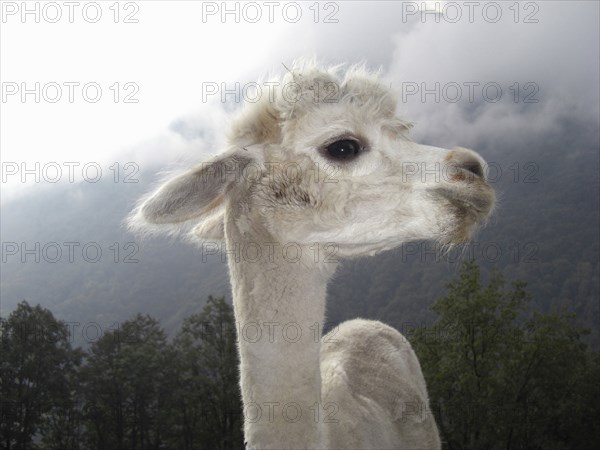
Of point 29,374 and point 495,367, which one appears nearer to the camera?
point 495,367

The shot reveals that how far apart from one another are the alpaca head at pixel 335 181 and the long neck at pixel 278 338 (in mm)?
193

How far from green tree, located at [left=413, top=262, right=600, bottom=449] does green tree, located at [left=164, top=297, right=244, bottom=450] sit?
1348 cm

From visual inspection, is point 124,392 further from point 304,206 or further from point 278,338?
point 304,206

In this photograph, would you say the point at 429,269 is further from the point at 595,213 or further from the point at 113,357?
the point at 595,213

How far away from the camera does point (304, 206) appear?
123 inches

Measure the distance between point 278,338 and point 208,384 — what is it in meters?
29.0

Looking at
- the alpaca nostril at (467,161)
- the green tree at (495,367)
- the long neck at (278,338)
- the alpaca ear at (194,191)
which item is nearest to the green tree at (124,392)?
the green tree at (495,367)

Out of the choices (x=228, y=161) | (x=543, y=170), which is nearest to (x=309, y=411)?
(x=228, y=161)

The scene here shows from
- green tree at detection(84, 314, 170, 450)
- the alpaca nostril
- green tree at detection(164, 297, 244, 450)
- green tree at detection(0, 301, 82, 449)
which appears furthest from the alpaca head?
green tree at detection(84, 314, 170, 450)

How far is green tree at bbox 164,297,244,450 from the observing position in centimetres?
2895

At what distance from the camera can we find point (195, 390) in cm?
3019

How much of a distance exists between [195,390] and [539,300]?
7514 centimetres

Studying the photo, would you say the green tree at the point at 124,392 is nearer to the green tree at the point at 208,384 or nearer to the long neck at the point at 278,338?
the green tree at the point at 208,384

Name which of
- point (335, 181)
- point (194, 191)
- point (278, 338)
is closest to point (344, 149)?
point (335, 181)
